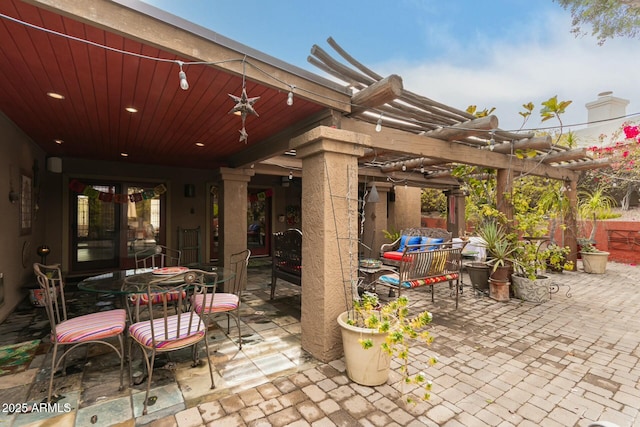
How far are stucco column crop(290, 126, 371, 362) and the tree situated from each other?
454 centimetres

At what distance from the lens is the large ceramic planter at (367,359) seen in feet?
6.88

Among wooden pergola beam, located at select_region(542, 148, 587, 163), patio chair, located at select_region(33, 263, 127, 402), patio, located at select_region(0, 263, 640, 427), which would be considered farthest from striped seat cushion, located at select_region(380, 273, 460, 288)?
wooden pergola beam, located at select_region(542, 148, 587, 163)

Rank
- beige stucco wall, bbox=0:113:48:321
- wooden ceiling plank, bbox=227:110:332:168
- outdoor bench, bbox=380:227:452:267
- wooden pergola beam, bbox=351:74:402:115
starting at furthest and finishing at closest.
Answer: outdoor bench, bbox=380:227:452:267
beige stucco wall, bbox=0:113:48:321
wooden ceiling plank, bbox=227:110:332:168
wooden pergola beam, bbox=351:74:402:115

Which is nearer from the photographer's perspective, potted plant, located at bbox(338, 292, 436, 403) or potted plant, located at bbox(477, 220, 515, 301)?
potted plant, located at bbox(338, 292, 436, 403)

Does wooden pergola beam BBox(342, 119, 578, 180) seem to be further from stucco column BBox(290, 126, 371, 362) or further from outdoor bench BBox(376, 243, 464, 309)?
outdoor bench BBox(376, 243, 464, 309)

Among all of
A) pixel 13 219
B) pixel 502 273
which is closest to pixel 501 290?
pixel 502 273

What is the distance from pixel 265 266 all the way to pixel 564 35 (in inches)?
289

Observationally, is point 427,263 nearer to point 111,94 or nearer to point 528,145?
point 528,145

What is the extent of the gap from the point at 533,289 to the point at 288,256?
3.58 m

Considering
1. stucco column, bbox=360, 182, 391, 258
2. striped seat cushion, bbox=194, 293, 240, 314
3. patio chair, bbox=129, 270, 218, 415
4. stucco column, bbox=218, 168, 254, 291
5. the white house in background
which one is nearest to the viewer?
patio chair, bbox=129, 270, 218, 415

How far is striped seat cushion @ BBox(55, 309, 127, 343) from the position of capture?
197 centimetres

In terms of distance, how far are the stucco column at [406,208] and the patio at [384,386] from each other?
6.14 metres

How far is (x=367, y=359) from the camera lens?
6.91ft

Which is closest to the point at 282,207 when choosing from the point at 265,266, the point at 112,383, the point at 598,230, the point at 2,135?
the point at 265,266
